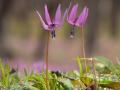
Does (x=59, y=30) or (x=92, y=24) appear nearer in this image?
(x=92, y=24)

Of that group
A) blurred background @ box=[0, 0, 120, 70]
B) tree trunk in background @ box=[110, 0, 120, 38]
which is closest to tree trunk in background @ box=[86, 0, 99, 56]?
blurred background @ box=[0, 0, 120, 70]

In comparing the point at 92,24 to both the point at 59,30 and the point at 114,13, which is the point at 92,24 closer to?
the point at 114,13

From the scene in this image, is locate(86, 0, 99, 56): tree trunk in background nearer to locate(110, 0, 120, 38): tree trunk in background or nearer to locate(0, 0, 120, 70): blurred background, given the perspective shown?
locate(0, 0, 120, 70): blurred background

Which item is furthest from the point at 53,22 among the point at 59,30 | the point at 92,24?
the point at 59,30

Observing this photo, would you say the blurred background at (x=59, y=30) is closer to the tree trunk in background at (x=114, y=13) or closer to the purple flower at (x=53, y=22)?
the tree trunk in background at (x=114, y=13)

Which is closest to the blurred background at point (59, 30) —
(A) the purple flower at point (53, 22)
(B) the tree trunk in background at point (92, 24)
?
(B) the tree trunk in background at point (92, 24)

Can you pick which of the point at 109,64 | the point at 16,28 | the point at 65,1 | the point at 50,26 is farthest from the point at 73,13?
the point at 16,28

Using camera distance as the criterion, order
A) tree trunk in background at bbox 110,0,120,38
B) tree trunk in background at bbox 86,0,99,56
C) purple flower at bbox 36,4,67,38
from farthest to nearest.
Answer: tree trunk in background at bbox 110,0,120,38
tree trunk in background at bbox 86,0,99,56
purple flower at bbox 36,4,67,38

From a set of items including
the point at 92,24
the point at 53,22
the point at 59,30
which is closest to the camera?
the point at 53,22

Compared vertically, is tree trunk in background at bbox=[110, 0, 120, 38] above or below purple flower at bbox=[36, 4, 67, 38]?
above

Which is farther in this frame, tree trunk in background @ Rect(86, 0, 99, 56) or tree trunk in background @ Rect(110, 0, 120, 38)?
tree trunk in background @ Rect(110, 0, 120, 38)


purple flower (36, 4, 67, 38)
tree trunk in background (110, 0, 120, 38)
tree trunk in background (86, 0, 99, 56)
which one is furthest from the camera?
tree trunk in background (110, 0, 120, 38)
